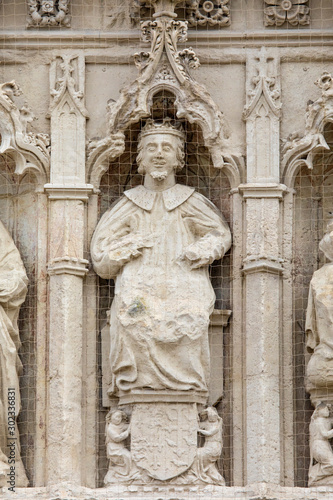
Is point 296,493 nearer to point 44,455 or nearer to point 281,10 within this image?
point 44,455

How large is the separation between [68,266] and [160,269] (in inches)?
23.8

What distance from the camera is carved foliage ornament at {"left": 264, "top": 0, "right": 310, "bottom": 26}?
15.2 metres

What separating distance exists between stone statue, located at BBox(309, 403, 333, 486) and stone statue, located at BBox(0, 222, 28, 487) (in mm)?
1865

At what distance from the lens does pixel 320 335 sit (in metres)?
14.6

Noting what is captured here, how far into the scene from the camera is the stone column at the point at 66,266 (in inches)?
571

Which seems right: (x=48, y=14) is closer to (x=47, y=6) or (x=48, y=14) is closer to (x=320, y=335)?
(x=47, y=6)

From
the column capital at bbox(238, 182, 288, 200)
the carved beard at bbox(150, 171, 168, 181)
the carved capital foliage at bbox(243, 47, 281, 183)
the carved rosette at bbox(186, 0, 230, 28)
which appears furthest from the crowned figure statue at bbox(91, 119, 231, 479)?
the carved rosette at bbox(186, 0, 230, 28)

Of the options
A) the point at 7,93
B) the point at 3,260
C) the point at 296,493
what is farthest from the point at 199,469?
the point at 7,93

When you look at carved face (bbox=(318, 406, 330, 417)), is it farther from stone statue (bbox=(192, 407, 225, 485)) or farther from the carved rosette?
the carved rosette

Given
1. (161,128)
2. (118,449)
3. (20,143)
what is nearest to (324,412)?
(118,449)

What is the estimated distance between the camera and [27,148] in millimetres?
14953

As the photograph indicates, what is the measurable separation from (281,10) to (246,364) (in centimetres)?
246

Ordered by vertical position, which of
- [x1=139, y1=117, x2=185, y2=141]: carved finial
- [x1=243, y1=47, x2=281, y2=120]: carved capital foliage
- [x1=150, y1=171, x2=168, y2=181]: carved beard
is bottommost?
[x1=150, y1=171, x2=168, y2=181]: carved beard

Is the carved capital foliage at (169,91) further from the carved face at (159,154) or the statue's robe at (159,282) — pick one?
the statue's robe at (159,282)
